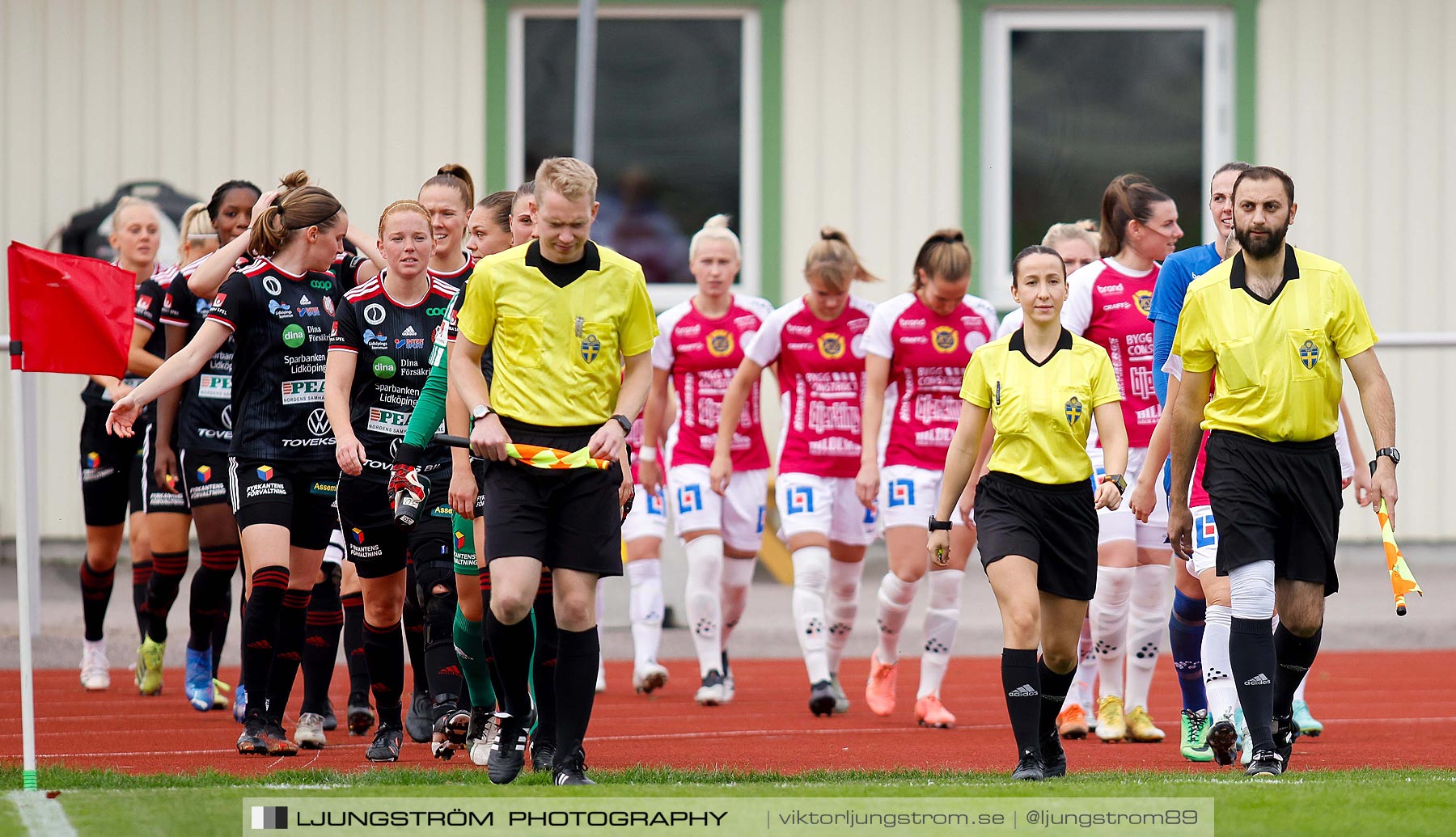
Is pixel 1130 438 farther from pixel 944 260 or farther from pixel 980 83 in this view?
pixel 980 83

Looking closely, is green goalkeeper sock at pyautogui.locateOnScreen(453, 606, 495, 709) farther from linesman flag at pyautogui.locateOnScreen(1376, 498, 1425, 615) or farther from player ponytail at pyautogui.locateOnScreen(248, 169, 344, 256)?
linesman flag at pyautogui.locateOnScreen(1376, 498, 1425, 615)

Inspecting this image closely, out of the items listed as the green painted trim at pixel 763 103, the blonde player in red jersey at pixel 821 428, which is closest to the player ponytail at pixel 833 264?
the blonde player in red jersey at pixel 821 428

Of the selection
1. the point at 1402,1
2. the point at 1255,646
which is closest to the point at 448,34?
the point at 1402,1

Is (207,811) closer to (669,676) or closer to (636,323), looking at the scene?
(636,323)

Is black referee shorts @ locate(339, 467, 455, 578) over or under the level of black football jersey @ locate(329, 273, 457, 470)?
under

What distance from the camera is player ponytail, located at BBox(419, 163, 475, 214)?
745 cm

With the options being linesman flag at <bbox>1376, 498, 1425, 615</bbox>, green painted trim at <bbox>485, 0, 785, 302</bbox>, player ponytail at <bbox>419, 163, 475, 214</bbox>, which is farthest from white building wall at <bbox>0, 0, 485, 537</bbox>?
linesman flag at <bbox>1376, 498, 1425, 615</bbox>

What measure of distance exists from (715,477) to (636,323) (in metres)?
3.25

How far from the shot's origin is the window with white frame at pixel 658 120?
607 inches

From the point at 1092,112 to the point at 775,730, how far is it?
8.48 m

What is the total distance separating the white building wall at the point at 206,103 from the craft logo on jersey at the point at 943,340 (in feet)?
22.9

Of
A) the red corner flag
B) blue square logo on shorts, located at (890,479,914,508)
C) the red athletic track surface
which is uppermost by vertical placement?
the red corner flag

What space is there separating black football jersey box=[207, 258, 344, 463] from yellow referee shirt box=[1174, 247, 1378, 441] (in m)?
3.33

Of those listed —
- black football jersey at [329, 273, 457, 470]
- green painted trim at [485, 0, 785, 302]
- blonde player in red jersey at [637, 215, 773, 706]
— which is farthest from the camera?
green painted trim at [485, 0, 785, 302]
